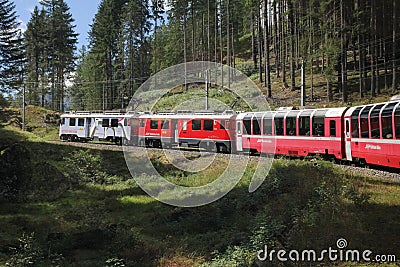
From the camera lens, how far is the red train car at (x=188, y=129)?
944 inches

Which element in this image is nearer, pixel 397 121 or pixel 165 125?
pixel 397 121

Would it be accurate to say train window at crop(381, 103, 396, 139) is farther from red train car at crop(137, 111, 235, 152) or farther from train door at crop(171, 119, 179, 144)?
train door at crop(171, 119, 179, 144)

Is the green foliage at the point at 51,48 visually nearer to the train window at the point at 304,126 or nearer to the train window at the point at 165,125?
the train window at the point at 165,125

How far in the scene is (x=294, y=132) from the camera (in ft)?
64.8

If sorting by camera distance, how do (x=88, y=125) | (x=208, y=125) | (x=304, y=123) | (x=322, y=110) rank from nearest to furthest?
(x=322, y=110) → (x=304, y=123) → (x=208, y=125) → (x=88, y=125)

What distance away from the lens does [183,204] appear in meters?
16.7

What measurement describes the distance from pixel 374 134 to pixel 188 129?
1305cm

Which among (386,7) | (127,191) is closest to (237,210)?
(127,191)

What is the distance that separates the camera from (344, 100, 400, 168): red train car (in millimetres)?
13648

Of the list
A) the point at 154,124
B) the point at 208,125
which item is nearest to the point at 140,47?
the point at 154,124

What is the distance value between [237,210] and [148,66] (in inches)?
1861

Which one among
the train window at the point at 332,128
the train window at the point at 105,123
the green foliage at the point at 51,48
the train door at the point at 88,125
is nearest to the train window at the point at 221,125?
the train window at the point at 332,128

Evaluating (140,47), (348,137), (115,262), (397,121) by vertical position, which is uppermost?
(140,47)

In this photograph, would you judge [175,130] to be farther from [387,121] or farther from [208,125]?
[387,121]
